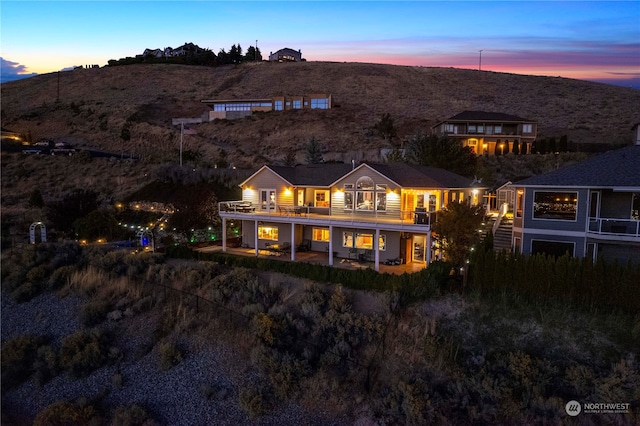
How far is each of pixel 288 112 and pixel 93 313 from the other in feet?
173

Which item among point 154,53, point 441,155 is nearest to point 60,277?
point 441,155

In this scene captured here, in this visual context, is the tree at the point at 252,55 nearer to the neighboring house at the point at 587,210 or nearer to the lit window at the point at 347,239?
the lit window at the point at 347,239

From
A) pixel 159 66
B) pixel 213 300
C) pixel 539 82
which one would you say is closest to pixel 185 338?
pixel 213 300

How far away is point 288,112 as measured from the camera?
68.1 m

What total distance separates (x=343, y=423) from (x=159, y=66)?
102662 millimetres

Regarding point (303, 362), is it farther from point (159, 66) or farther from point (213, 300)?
point (159, 66)

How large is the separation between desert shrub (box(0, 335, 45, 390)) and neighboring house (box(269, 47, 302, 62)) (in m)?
102

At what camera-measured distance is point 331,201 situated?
86.7 ft

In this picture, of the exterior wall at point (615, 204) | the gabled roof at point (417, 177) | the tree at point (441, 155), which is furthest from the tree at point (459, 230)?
the tree at point (441, 155)

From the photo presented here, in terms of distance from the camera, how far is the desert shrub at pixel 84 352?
16.5m

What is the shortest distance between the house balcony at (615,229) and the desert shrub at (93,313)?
20614mm

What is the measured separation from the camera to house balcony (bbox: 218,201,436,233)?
22.1 metres

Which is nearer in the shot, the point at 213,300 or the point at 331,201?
the point at 213,300

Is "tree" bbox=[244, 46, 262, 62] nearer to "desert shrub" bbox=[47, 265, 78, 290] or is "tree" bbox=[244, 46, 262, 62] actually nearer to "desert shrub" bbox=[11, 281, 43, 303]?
"desert shrub" bbox=[47, 265, 78, 290]
